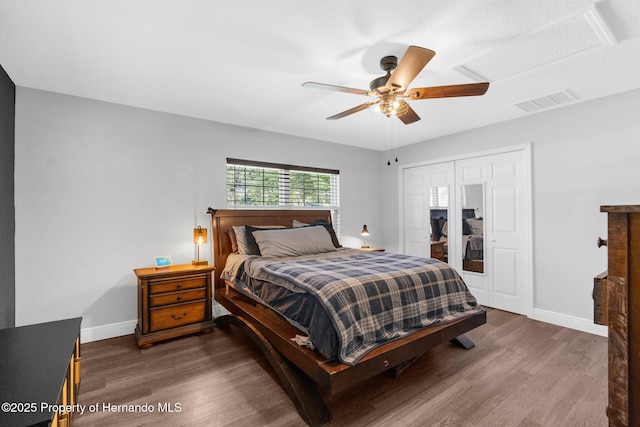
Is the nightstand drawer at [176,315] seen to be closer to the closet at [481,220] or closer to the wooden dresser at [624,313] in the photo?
the wooden dresser at [624,313]

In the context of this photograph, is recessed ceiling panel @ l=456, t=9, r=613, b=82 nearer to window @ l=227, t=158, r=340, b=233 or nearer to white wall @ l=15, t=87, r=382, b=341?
window @ l=227, t=158, r=340, b=233

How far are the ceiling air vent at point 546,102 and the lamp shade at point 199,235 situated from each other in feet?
12.5

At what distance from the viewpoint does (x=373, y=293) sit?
2.15 m

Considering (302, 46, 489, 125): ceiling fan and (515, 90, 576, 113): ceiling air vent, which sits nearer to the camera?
(302, 46, 489, 125): ceiling fan

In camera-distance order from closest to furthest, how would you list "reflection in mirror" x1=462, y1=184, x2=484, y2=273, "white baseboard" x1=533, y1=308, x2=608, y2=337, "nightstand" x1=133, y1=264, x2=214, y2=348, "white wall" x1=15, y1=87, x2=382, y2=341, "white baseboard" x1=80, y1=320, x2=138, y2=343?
1. "white wall" x1=15, y1=87, x2=382, y2=341
2. "nightstand" x1=133, y1=264, x2=214, y2=348
3. "white baseboard" x1=80, y1=320, x2=138, y2=343
4. "white baseboard" x1=533, y1=308, x2=608, y2=337
5. "reflection in mirror" x1=462, y1=184, x2=484, y2=273

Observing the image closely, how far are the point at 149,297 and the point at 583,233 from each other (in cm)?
457

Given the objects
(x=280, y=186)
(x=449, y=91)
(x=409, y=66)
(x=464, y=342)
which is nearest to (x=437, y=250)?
(x=464, y=342)

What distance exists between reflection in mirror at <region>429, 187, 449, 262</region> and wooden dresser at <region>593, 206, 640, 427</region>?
11.6 feet

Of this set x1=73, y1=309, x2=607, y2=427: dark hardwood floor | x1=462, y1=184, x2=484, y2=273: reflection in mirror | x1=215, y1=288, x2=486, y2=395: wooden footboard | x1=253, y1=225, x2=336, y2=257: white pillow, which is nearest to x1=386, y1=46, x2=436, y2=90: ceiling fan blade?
x1=215, y1=288, x2=486, y2=395: wooden footboard

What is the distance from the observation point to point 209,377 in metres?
2.35

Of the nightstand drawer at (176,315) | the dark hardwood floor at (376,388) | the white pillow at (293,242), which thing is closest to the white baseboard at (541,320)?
the dark hardwood floor at (376,388)

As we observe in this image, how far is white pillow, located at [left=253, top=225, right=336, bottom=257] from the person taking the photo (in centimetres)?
333

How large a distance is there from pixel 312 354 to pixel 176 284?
1.82m

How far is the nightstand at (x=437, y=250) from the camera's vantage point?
4.64m
